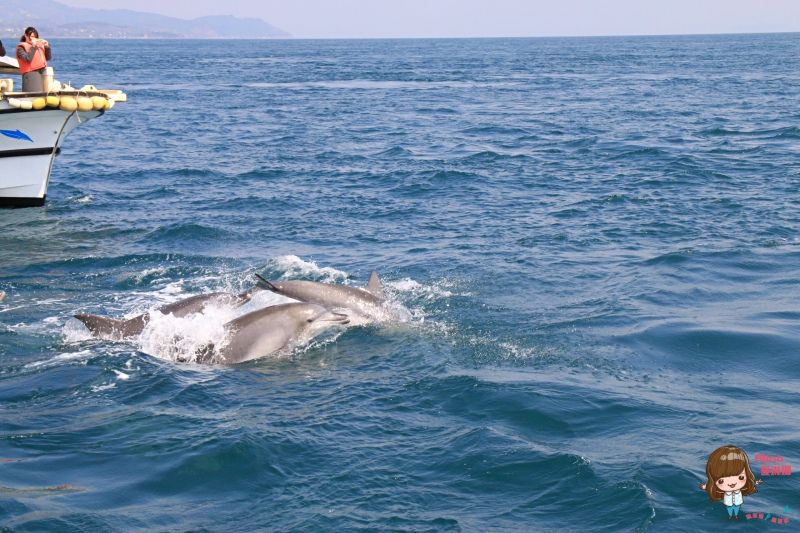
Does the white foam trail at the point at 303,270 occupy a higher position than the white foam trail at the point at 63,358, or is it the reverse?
the white foam trail at the point at 303,270

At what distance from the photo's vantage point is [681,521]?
9.55 meters

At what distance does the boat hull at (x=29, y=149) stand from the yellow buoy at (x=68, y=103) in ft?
1.42

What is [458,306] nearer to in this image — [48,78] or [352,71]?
[48,78]

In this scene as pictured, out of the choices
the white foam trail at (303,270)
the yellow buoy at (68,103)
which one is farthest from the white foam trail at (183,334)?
the yellow buoy at (68,103)

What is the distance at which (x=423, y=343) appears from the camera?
14820mm

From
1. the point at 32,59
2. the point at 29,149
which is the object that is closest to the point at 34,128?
the point at 29,149

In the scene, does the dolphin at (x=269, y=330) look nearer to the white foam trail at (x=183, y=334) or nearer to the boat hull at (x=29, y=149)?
the white foam trail at (x=183, y=334)

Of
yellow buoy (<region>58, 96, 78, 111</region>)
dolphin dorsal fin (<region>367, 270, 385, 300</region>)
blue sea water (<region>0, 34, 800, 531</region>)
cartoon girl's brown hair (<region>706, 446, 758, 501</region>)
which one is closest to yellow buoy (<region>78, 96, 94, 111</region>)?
yellow buoy (<region>58, 96, 78, 111</region>)

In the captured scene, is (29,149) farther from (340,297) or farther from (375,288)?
(340,297)

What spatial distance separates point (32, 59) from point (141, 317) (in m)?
12.3

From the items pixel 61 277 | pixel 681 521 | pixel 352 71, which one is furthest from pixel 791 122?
pixel 352 71

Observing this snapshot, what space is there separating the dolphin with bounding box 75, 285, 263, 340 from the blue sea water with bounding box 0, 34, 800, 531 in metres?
0.27

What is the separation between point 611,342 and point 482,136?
2538cm

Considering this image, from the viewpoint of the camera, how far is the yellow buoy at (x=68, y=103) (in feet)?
79.8
